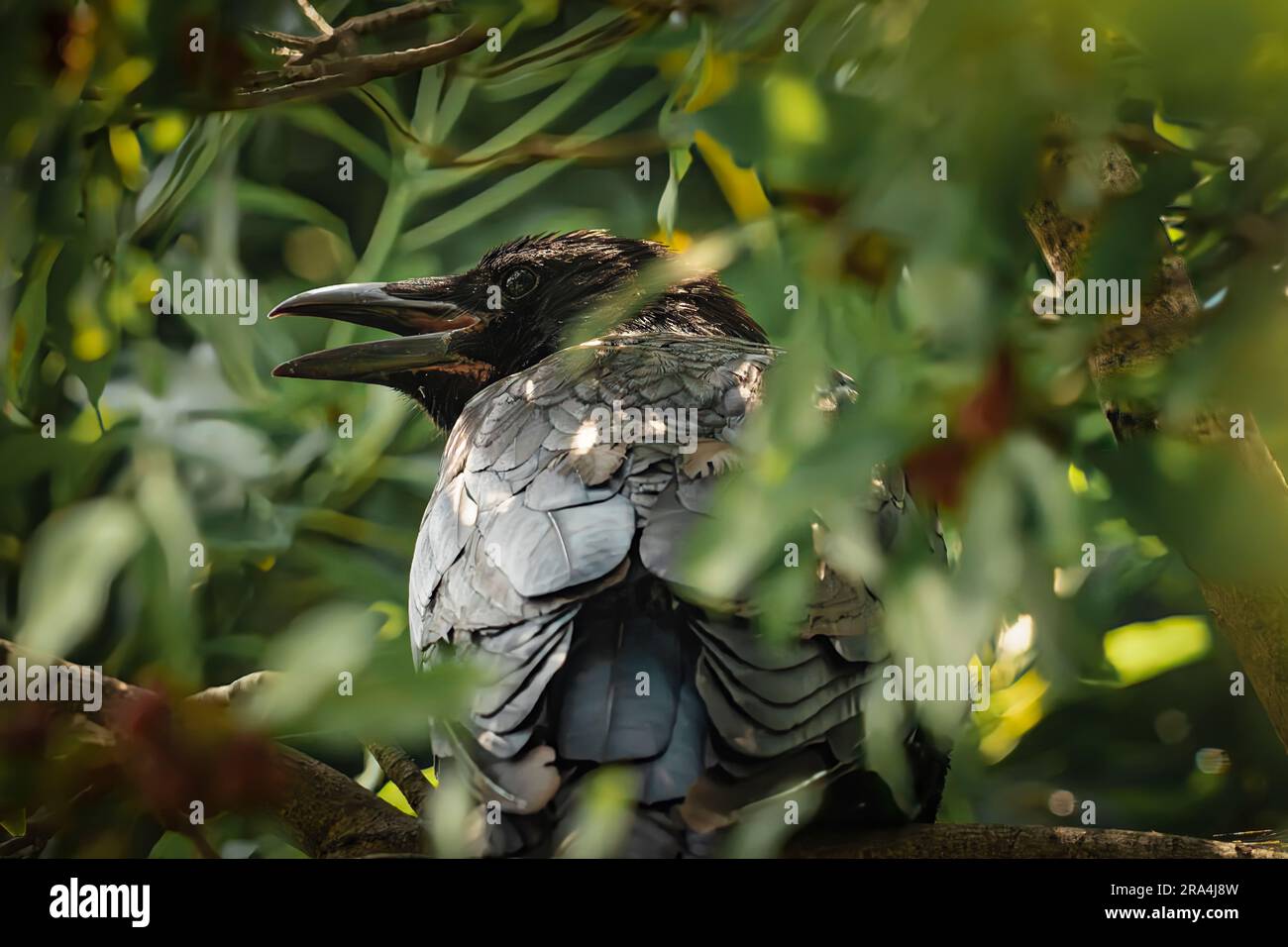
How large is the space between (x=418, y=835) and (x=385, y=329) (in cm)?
94

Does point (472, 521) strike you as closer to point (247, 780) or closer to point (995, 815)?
point (247, 780)

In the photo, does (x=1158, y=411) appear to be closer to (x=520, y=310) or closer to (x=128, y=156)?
(x=520, y=310)

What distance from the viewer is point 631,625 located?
54.6 inches

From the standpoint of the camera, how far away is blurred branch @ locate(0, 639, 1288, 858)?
1.38m

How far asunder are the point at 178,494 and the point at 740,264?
95 cm

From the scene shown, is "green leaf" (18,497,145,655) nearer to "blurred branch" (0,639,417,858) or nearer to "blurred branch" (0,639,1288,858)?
"blurred branch" (0,639,1288,858)

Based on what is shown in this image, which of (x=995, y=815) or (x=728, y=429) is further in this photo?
(x=995, y=815)

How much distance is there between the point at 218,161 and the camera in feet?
6.44

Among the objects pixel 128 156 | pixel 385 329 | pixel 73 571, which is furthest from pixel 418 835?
pixel 128 156

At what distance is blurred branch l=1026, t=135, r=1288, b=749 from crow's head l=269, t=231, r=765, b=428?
784mm

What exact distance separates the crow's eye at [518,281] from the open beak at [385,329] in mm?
87

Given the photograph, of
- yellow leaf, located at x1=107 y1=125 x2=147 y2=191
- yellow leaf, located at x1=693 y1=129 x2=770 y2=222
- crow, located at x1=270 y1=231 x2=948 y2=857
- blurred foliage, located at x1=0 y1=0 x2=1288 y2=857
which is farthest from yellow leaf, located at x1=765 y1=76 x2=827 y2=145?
yellow leaf, located at x1=107 y1=125 x2=147 y2=191
